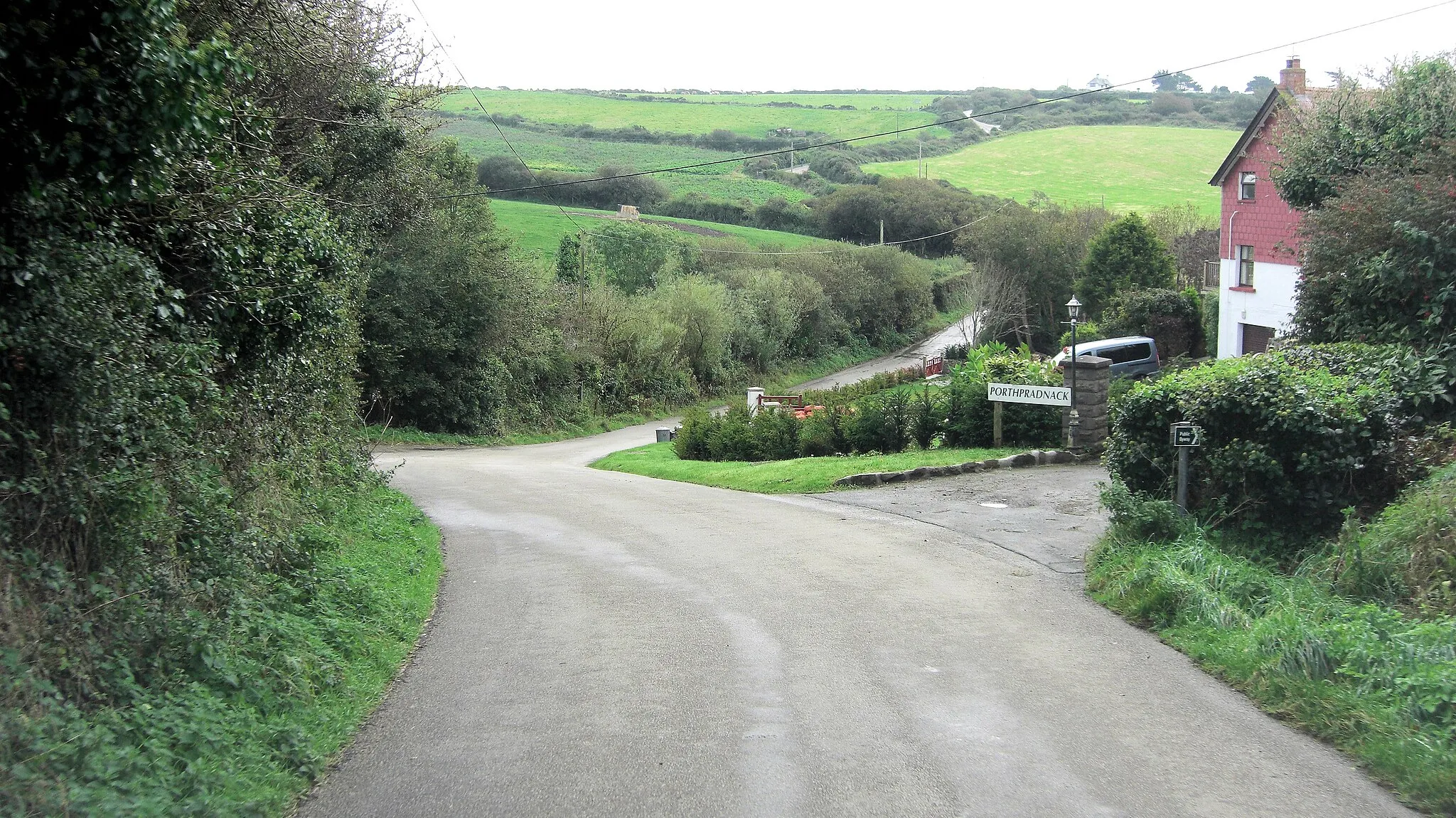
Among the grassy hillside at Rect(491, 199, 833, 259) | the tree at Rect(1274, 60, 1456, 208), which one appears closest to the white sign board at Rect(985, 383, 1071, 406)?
the tree at Rect(1274, 60, 1456, 208)

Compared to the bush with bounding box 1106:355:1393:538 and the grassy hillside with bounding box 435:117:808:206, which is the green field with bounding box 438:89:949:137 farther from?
the bush with bounding box 1106:355:1393:538

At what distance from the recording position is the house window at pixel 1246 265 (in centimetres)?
3556

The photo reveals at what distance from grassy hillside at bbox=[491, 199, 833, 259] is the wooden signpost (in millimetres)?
43583

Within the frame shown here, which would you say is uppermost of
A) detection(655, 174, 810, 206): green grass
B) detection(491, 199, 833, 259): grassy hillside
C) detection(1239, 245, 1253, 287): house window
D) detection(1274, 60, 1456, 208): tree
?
detection(655, 174, 810, 206): green grass

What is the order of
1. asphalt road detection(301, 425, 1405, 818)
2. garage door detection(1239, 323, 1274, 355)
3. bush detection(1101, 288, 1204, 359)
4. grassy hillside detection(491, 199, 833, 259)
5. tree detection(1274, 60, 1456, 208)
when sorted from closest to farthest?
1. asphalt road detection(301, 425, 1405, 818)
2. tree detection(1274, 60, 1456, 208)
3. garage door detection(1239, 323, 1274, 355)
4. bush detection(1101, 288, 1204, 359)
5. grassy hillside detection(491, 199, 833, 259)

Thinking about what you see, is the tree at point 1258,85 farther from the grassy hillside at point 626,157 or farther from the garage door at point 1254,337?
the garage door at point 1254,337

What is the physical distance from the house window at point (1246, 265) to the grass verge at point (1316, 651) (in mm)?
28645

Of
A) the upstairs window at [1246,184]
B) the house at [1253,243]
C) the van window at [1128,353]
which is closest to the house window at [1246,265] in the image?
the house at [1253,243]

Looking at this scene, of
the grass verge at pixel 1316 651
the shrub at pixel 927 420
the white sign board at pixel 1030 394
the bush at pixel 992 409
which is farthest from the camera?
the shrub at pixel 927 420

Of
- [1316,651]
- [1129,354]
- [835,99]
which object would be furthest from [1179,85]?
[1316,651]

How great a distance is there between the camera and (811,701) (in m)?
7.13

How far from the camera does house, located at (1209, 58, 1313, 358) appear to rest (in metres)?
33.6

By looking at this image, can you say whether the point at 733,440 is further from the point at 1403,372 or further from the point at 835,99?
the point at 835,99

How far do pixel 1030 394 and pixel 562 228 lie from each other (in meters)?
54.3
